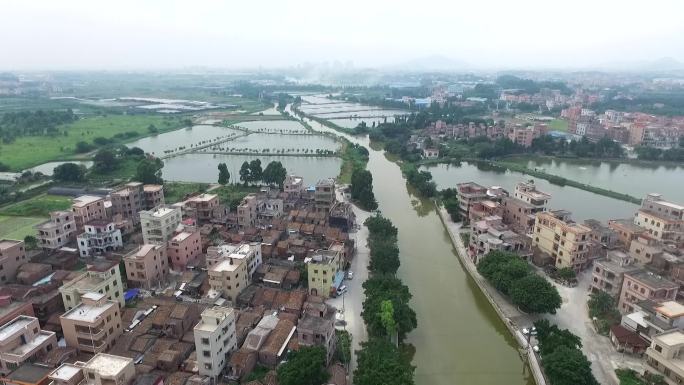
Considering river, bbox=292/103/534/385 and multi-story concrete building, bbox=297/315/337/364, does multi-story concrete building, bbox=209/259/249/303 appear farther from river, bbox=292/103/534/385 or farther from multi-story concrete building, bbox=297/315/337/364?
river, bbox=292/103/534/385

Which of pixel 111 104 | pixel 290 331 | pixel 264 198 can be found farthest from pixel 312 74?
pixel 290 331

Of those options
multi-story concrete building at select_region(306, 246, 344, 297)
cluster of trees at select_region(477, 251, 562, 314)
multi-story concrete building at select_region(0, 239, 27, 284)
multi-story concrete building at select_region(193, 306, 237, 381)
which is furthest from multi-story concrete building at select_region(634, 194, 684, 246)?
multi-story concrete building at select_region(0, 239, 27, 284)

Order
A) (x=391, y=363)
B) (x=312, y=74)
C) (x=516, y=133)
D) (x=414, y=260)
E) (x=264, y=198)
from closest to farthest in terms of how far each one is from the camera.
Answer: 1. (x=391, y=363)
2. (x=414, y=260)
3. (x=264, y=198)
4. (x=516, y=133)
5. (x=312, y=74)

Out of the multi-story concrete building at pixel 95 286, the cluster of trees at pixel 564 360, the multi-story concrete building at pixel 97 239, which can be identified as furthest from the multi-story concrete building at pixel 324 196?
the cluster of trees at pixel 564 360

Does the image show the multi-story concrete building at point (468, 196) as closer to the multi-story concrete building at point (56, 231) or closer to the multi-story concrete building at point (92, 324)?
the multi-story concrete building at point (92, 324)

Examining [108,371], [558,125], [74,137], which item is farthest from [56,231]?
[558,125]

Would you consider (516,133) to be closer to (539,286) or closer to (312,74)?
(539,286)
